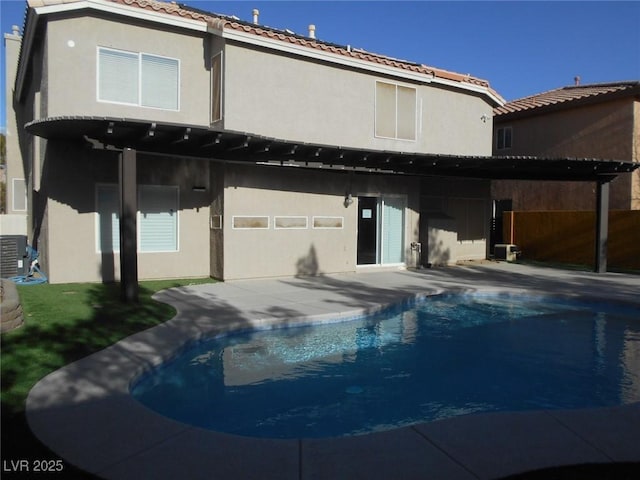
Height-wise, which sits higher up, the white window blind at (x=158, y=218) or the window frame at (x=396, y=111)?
the window frame at (x=396, y=111)

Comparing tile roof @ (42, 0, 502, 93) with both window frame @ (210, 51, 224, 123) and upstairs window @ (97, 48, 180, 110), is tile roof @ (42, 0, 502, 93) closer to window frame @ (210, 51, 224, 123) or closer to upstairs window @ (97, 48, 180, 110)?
window frame @ (210, 51, 224, 123)

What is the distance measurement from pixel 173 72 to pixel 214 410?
397 inches

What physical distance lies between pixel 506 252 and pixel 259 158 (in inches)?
488

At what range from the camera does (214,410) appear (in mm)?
5664

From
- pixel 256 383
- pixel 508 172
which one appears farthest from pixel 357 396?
pixel 508 172

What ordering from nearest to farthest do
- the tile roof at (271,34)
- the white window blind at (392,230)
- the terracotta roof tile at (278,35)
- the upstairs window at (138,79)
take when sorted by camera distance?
1. the upstairs window at (138,79)
2. the tile roof at (271,34)
3. the terracotta roof tile at (278,35)
4. the white window blind at (392,230)

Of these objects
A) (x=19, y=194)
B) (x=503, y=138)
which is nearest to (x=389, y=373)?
(x=19, y=194)

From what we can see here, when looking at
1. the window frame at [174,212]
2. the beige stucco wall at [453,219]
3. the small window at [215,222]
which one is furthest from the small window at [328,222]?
the window frame at [174,212]

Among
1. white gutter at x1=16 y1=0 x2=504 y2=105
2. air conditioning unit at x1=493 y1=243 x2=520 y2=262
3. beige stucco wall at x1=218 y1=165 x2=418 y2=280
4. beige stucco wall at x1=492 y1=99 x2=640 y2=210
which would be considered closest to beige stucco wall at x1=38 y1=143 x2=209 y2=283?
beige stucco wall at x1=218 y1=165 x2=418 y2=280

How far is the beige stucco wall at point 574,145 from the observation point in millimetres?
19875

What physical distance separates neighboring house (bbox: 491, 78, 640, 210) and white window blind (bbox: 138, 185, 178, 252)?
1442 cm

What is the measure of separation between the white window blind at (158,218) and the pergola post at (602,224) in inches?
546

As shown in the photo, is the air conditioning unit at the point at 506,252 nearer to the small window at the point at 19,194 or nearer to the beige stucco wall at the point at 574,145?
the beige stucco wall at the point at 574,145

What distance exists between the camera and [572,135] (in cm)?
2178
